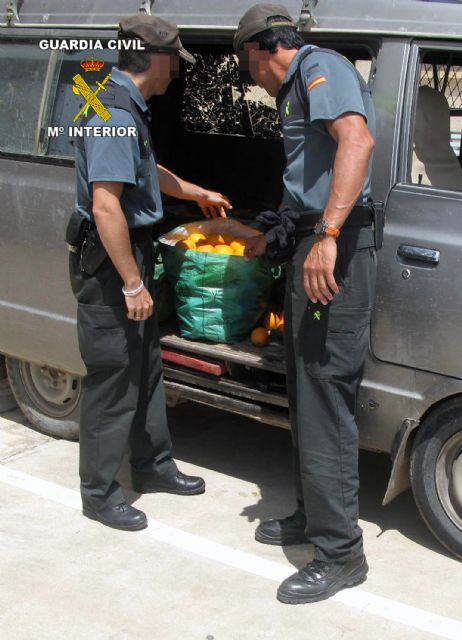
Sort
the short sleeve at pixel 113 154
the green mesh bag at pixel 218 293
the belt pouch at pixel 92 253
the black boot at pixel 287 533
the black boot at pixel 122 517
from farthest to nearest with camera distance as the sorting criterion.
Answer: the green mesh bag at pixel 218 293
the black boot at pixel 122 517
the black boot at pixel 287 533
the belt pouch at pixel 92 253
the short sleeve at pixel 113 154

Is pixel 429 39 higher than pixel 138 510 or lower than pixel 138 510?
higher

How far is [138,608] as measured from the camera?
344 centimetres

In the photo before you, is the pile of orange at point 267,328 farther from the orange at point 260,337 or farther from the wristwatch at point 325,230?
the wristwatch at point 325,230

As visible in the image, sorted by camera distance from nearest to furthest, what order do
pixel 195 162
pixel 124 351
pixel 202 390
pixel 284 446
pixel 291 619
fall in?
pixel 291 619 → pixel 124 351 → pixel 202 390 → pixel 284 446 → pixel 195 162

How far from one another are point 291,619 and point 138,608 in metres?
0.56

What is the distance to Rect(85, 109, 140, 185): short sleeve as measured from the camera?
11.8 feet

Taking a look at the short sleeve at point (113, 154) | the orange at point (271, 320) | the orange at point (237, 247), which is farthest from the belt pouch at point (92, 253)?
the orange at point (271, 320)

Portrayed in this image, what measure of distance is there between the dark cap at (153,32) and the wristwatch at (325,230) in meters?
1.11

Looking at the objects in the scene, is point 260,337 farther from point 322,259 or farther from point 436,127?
point 436,127

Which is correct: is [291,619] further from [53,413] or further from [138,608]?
[53,413]

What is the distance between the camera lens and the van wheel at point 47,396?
16.2 feet

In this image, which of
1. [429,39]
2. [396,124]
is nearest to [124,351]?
[396,124]

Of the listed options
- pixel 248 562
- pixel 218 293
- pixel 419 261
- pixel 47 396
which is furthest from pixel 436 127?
pixel 47 396

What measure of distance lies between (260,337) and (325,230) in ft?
3.77
